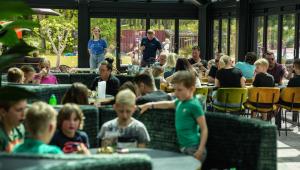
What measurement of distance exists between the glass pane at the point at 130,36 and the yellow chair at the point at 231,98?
10.3m

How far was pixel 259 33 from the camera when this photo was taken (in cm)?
1459

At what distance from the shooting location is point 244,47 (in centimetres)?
1496

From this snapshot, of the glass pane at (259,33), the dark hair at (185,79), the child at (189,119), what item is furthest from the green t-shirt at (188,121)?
the glass pane at (259,33)

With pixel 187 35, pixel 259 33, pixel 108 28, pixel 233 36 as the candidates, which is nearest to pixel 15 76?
pixel 259 33

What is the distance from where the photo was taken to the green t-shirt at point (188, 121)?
4.27 metres

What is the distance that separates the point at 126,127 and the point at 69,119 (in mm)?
530

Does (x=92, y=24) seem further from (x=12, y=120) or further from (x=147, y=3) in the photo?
(x=12, y=120)

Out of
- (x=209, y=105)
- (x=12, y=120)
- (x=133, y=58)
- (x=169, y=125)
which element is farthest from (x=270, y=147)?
(x=133, y=58)

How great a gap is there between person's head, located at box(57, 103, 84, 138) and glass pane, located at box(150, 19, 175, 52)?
15.4 m

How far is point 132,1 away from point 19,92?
1730 cm

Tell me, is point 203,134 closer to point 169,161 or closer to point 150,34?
point 169,161

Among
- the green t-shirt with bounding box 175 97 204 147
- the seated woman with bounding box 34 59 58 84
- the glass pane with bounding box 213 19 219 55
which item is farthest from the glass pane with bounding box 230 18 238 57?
the green t-shirt with bounding box 175 97 204 147

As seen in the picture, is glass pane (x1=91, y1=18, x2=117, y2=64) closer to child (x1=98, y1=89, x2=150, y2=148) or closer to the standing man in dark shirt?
the standing man in dark shirt

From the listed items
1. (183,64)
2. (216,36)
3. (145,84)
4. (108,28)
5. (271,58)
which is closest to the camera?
(145,84)
